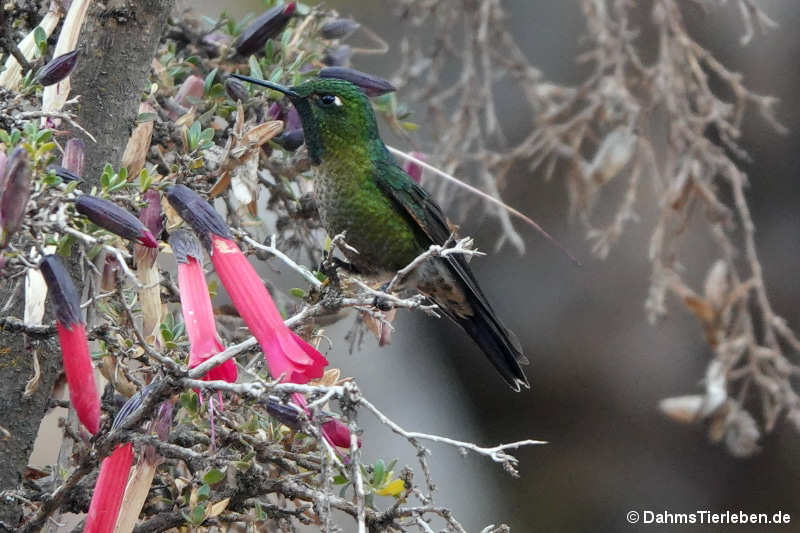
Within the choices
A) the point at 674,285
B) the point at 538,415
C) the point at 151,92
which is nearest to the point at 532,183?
the point at 538,415

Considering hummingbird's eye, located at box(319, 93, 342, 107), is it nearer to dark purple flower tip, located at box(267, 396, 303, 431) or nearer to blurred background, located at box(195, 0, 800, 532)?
dark purple flower tip, located at box(267, 396, 303, 431)

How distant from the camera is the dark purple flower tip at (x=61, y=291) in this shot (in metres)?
1.43

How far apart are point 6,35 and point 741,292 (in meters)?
2.07

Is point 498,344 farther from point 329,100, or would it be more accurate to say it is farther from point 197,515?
point 197,515

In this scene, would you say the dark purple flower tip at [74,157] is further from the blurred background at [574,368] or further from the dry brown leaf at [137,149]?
the blurred background at [574,368]

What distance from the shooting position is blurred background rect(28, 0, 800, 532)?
201 inches

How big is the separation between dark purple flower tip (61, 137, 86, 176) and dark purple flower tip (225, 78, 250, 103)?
54 cm

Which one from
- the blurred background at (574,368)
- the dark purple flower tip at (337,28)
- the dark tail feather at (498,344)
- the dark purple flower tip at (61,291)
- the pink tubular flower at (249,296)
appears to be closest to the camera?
the dark purple flower tip at (61,291)

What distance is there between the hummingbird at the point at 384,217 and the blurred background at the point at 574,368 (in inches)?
66.5

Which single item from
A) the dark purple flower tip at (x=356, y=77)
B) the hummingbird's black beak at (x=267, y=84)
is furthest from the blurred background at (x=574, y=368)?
the hummingbird's black beak at (x=267, y=84)

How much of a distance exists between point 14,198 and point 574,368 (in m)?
4.47

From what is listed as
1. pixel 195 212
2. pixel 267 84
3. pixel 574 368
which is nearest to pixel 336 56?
pixel 267 84

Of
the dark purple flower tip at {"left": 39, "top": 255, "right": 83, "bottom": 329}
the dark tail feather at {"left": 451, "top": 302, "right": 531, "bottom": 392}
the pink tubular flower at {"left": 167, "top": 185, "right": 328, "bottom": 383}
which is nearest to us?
the dark purple flower tip at {"left": 39, "top": 255, "right": 83, "bottom": 329}

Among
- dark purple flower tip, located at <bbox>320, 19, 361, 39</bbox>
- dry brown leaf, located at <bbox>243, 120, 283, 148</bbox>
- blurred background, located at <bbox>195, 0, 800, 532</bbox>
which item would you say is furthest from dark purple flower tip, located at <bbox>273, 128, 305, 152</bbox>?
blurred background, located at <bbox>195, 0, 800, 532</bbox>
